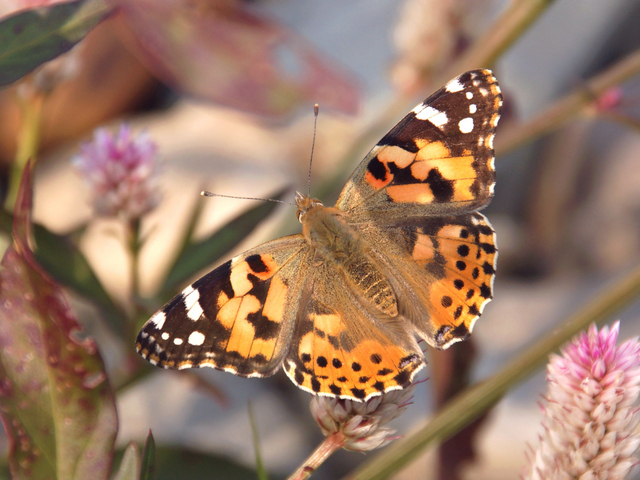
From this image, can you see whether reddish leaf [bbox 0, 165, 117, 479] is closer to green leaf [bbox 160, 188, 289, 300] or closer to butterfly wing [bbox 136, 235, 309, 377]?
butterfly wing [bbox 136, 235, 309, 377]

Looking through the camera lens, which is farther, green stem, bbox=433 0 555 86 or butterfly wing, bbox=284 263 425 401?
green stem, bbox=433 0 555 86

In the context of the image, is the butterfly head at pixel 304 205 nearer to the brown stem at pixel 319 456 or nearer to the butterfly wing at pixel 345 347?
the butterfly wing at pixel 345 347

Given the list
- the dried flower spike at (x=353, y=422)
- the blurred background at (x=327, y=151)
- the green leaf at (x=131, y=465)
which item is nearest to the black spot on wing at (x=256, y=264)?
the blurred background at (x=327, y=151)

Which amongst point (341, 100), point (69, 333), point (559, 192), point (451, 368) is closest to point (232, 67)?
point (341, 100)

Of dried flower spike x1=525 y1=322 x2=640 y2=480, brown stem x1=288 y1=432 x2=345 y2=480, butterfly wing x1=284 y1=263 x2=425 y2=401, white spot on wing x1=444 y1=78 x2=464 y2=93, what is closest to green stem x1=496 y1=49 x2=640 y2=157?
white spot on wing x1=444 y1=78 x2=464 y2=93

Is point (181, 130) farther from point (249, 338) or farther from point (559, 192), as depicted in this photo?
point (249, 338)

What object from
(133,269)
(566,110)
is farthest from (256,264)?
(566,110)
